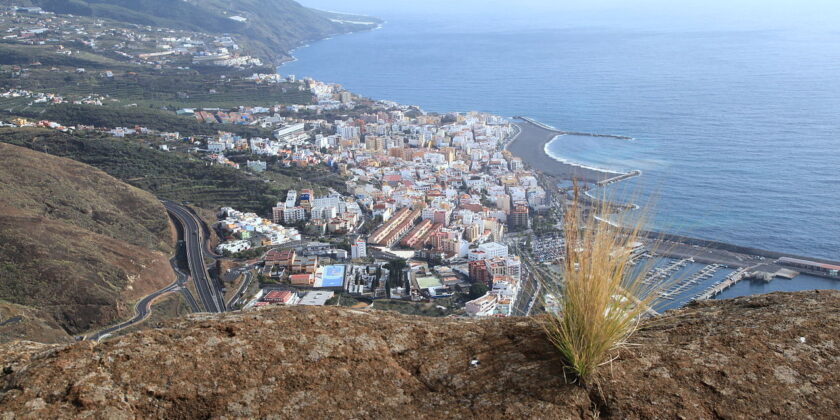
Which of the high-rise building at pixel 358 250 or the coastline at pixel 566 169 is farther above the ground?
the coastline at pixel 566 169

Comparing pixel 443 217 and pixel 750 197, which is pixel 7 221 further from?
pixel 750 197

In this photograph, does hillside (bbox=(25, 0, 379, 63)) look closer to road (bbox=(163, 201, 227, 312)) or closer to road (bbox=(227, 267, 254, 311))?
road (bbox=(163, 201, 227, 312))

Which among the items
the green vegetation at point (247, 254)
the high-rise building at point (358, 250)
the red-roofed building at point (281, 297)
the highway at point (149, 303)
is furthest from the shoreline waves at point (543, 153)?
the highway at point (149, 303)

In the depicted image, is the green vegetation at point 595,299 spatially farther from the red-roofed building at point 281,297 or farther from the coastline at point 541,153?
the coastline at point 541,153

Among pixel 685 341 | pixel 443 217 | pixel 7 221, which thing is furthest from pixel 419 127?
pixel 685 341

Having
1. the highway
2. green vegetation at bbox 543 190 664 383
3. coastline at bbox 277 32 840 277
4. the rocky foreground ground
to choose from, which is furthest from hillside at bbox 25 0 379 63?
green vegetation at bbox 543 190 664 383

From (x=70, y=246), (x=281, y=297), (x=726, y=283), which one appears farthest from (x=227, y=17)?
(x=726, y=283)

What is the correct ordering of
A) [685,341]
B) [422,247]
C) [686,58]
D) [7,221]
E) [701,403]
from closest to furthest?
[701,403]
[685,341]
[7,221]
[422,247]
[686,58]
